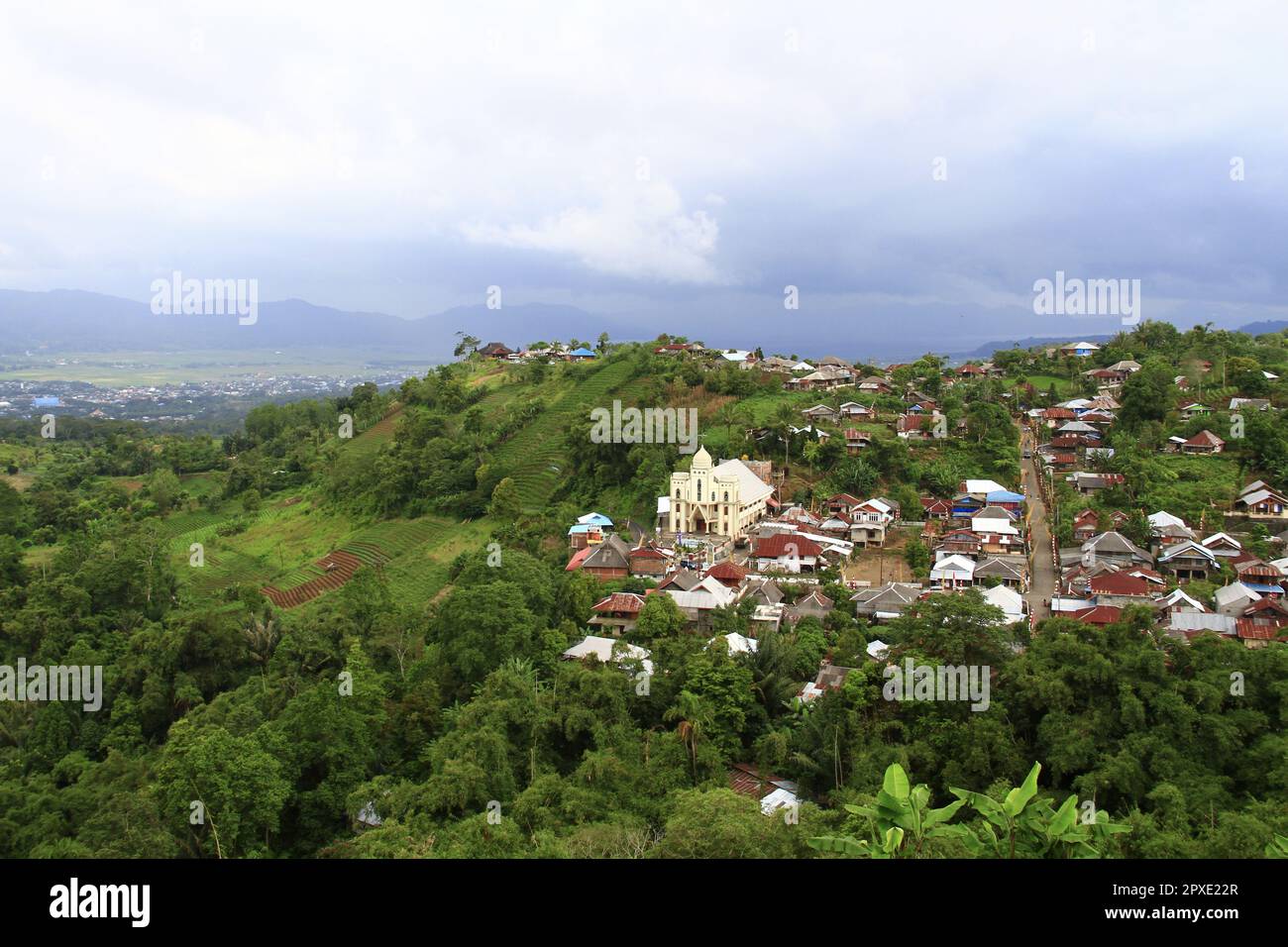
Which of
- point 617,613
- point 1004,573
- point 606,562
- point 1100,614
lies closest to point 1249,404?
point 1004,573

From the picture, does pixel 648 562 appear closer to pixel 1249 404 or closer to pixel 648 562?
pixel 648 562

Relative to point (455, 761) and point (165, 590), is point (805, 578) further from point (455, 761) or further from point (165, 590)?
point (165, 590)

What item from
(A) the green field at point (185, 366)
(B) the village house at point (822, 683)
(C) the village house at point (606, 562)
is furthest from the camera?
(A) the green field at point (185, 366)

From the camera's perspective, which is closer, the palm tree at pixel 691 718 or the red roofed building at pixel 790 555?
the palm tree at pixel 691 718

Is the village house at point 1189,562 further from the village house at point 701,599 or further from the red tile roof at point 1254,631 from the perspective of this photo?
the village house at point 701,599

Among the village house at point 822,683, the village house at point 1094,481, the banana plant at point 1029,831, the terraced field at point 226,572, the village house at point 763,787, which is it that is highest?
the village house at point 1094,481

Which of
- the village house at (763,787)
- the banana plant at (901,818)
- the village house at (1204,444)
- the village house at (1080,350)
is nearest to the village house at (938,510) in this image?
the village house at (1204,444)
